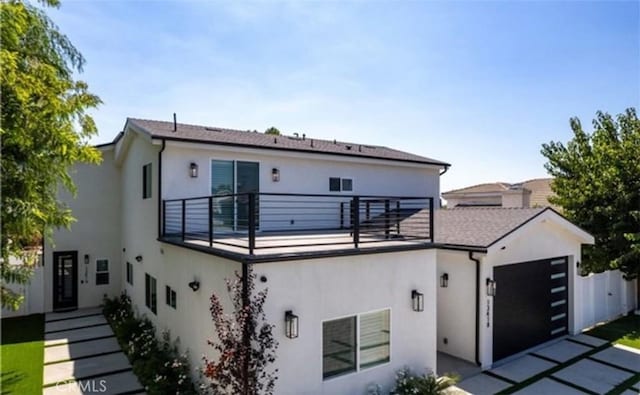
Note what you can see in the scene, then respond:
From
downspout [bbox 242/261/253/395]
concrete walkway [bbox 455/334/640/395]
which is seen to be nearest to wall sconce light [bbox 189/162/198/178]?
downspout [bbox 242/261/253/395]

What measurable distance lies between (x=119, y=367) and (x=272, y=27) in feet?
35.8

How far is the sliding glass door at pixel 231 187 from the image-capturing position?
422 inches

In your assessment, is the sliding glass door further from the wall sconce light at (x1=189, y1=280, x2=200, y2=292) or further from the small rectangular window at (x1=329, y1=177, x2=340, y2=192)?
the small rectangular window at (x1=329, y1=177, x2=340, y2=192)

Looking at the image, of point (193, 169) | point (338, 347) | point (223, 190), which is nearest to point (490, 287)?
point (338, 347)

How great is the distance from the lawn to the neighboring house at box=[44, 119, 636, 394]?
89 cm

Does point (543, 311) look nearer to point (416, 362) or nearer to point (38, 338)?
point (416, 362)

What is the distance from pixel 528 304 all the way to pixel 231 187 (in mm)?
10097

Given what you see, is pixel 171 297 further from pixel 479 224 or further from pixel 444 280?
pixel 479 224

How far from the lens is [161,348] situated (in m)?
9.86

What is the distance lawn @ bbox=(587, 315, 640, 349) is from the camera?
11898 millimetres

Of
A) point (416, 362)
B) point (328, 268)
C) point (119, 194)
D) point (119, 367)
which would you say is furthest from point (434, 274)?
point (119, 194)

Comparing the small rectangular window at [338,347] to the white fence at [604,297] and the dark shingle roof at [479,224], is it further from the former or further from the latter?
the white fence at [604,297]

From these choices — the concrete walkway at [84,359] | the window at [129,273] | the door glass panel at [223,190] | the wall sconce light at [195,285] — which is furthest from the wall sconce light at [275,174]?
the window at [129,273]

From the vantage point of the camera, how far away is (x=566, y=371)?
31.4 ft
